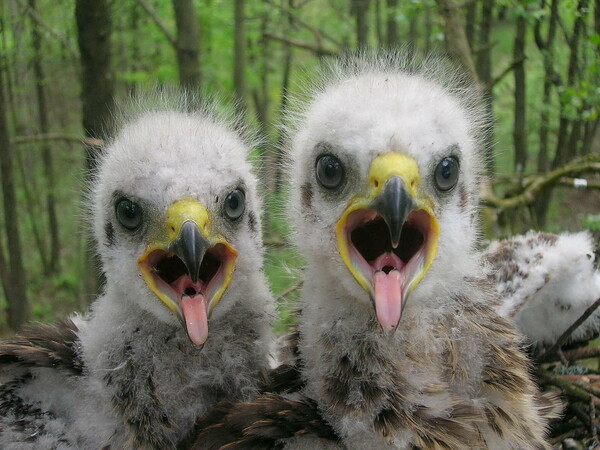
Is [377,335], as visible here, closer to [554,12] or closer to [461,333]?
[461,333]

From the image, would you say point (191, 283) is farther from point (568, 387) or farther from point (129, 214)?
point (568, 387)

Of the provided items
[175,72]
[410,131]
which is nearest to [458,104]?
[410,131]

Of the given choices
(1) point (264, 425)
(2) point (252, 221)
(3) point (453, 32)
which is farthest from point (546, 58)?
(1) point (264, 425)

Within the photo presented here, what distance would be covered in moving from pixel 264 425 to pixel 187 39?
353 cm

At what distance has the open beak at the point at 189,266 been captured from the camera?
7.22 ft

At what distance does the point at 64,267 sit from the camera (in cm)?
1437

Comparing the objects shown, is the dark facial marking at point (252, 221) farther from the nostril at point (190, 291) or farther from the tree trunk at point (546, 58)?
the tree trunk at point (546, 58)

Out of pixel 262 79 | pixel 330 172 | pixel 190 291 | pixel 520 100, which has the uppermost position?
pixel 262 79

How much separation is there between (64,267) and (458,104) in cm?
1324

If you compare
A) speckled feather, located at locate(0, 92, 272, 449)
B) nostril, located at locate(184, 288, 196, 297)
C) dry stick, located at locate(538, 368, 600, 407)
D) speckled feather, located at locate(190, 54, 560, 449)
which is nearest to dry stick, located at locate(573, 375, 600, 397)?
dry stick, located at locate(538, 368, 600, 407)

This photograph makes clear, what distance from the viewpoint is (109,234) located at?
2648 millimetres

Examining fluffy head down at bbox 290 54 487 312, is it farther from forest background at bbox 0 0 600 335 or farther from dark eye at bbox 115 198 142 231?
dark eye at bbox 115 198 142 231

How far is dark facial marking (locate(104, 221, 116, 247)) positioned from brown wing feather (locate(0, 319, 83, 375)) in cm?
46

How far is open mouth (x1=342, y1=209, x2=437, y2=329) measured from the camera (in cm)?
194
